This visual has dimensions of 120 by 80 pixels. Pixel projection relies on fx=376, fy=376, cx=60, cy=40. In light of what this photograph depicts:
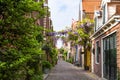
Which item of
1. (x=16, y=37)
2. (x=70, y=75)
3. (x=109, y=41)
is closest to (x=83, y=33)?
(x=70, y=75)

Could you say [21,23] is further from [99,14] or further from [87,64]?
[87,64]

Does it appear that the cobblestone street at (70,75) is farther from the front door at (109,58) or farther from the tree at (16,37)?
the tree at (16,37)

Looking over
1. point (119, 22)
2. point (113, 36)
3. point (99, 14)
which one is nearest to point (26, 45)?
point (119, 22)

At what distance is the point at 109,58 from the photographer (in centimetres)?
2709

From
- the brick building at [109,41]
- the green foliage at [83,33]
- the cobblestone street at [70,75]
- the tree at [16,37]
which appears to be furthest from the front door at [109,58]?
the tree at [16,37]

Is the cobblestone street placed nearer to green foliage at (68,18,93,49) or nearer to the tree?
green foliage at (68,18,93,49)

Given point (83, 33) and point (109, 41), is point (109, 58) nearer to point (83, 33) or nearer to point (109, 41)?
point (109, 41)

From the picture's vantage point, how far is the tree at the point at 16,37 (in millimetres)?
8398

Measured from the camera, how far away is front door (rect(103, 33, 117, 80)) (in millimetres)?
24594

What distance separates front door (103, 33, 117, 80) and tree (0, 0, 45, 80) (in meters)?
15.6

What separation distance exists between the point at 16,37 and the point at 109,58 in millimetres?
18812

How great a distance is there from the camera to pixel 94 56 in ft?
122

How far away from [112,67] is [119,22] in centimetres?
447

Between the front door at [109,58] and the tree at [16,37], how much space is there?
15607 mm
